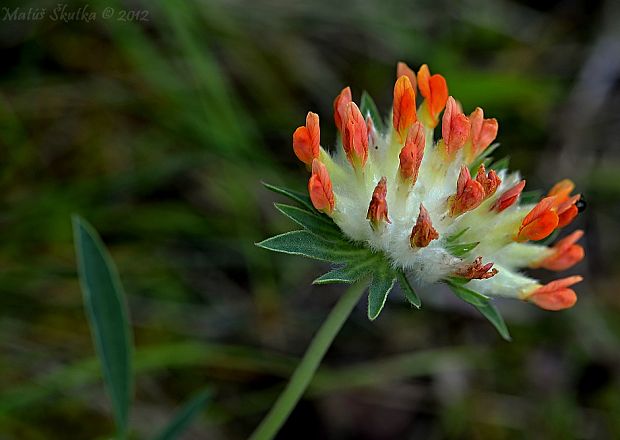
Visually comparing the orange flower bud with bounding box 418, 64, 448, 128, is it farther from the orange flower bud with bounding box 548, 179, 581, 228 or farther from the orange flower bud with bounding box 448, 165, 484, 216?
the orange flower bud with bounding box 548, 179, 581, 228

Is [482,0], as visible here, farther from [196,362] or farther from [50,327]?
[50,327]

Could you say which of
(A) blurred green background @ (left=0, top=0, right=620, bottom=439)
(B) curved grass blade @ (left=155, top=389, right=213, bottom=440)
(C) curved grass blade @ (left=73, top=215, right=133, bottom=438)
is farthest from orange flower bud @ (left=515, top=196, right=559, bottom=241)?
(A) blurred green background @ (left=0, top=0, right=620, bottom=439)

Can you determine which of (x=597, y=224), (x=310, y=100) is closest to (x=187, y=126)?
(x=310, y=100)

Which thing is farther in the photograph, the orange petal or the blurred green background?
the blurred green background

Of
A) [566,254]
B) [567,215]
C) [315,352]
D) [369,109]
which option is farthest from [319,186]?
[566,254]

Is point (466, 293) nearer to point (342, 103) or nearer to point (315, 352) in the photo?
point (315, 352)

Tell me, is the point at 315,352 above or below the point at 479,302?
below
